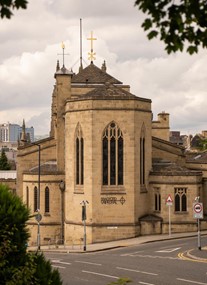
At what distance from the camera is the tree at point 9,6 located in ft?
29.8

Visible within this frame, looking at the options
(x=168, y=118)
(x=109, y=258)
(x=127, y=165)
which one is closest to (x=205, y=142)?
(x=109, y=258)

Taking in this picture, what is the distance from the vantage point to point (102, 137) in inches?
1795

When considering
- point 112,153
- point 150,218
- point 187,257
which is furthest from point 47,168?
point 187,257

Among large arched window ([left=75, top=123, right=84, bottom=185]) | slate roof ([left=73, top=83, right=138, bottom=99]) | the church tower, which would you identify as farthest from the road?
the church tower

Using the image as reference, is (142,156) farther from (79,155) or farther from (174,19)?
(174,19)

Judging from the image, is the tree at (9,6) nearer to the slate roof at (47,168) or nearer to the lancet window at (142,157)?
the lancet window at (142,157)

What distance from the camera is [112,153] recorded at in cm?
4575

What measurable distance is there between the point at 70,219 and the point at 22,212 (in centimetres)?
3312

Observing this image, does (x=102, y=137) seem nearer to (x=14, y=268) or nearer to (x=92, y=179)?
(x=92, y=179)

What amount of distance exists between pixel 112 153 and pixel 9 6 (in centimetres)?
3657

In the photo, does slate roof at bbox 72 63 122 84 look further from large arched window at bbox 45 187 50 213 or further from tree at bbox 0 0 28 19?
tree at bbox 0 0 28 19

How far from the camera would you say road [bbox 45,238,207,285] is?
25781 millimetres

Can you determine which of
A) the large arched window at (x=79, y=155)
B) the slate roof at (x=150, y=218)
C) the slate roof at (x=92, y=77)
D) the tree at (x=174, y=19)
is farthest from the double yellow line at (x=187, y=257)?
the slate roof at (x=92, y=77)

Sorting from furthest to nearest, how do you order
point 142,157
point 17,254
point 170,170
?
point 170,170 → point 142,157 → point 17,254
